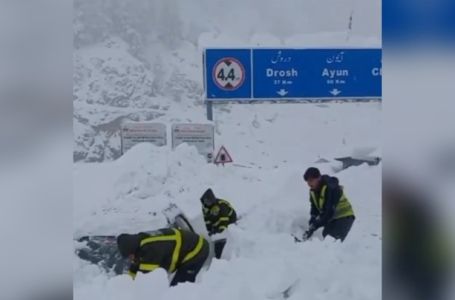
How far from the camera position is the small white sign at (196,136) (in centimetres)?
211

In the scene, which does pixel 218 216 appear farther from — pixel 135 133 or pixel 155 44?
pixel 155 44

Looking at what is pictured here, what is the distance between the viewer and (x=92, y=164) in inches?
81.5

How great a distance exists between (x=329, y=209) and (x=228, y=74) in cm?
56

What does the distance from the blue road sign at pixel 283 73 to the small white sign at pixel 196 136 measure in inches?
4.2

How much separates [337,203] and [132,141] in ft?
2.33

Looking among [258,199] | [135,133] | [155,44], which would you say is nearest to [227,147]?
[258,199]

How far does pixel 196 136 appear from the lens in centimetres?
211

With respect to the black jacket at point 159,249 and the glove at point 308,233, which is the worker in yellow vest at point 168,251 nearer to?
the black jacket at point 159,249

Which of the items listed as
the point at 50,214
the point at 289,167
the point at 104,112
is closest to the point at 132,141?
the point at 104,112

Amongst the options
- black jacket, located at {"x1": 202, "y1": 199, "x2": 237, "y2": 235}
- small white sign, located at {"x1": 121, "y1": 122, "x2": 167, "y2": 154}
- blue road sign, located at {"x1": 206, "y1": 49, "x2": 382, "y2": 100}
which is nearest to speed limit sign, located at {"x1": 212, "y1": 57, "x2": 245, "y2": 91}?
blue road sign, located at {"x1": 206, "y1": 49, "x2": 382, "y2": 100}

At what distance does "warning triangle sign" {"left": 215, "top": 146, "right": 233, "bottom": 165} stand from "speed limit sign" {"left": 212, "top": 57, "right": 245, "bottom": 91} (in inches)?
7.9

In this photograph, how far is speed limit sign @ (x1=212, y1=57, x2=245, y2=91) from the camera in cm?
211

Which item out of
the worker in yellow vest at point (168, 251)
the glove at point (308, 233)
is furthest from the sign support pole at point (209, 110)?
the glove at point (308, 233)

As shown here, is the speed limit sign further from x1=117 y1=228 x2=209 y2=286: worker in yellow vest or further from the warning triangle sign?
x1=117 y1=228 x2=209 y2=286: worker in yellow vest
